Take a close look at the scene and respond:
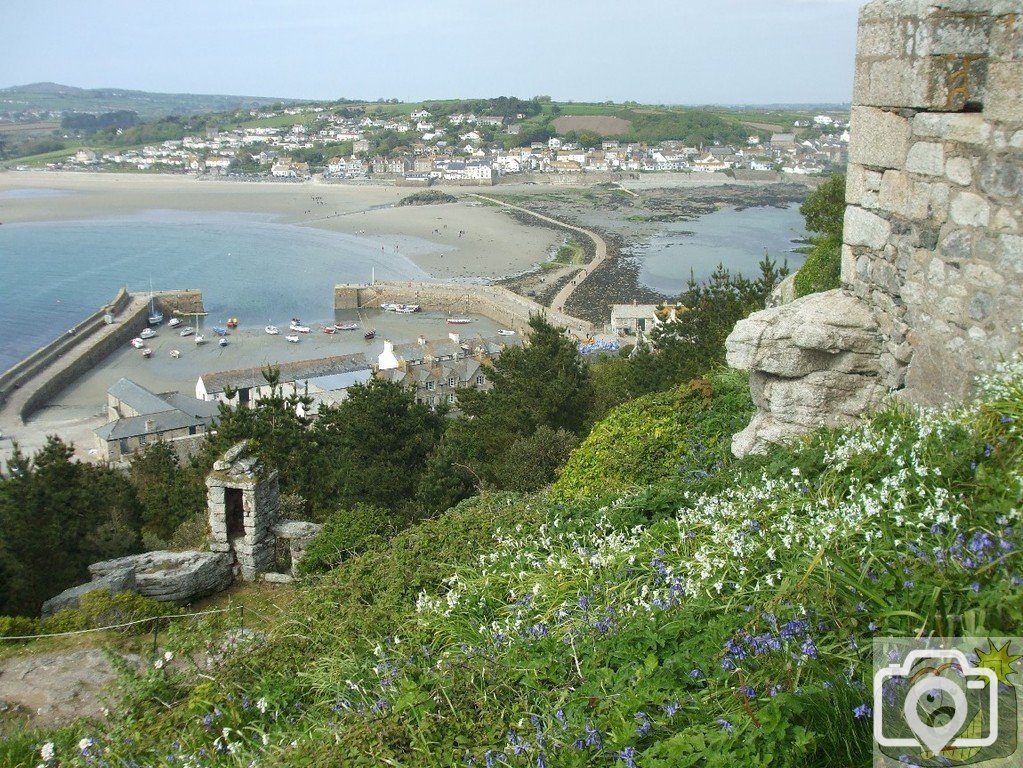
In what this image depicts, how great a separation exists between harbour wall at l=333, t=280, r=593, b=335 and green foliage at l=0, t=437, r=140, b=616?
3466 centimetres

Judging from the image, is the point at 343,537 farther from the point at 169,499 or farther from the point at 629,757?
the point at 169,499

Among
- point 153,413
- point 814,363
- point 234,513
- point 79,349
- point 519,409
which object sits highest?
point 814,363

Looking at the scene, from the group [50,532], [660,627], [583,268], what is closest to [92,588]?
[50,532]

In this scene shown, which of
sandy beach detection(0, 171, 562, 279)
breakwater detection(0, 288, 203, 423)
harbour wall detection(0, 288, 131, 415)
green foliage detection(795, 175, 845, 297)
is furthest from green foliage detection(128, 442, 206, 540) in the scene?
sandy beach detection(0, 171, 562, 279)

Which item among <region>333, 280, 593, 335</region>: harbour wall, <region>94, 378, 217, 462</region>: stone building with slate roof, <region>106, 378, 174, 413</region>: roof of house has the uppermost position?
<region>333, 280, 593, 335</region>: harbour wall

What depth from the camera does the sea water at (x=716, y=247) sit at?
54.6 m

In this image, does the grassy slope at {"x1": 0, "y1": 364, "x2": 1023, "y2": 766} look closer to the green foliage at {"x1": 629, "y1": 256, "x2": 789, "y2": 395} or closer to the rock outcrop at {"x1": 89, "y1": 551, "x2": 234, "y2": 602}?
the rock outcrop at {"x1": 89, "y1": 551, "x2": 234, "y2": 602}

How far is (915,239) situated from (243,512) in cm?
800

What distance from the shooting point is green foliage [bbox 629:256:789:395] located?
53.6ft

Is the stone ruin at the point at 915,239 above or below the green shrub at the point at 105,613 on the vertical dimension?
above

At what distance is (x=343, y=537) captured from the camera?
356 inches

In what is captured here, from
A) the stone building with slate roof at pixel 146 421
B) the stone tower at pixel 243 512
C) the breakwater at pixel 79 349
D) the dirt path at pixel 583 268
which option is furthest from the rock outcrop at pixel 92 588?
the dirt path at pixel 583 268

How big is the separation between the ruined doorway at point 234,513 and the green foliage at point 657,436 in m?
3.94

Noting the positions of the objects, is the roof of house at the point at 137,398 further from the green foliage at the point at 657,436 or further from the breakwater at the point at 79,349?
the green foliage at the point at 657,436
